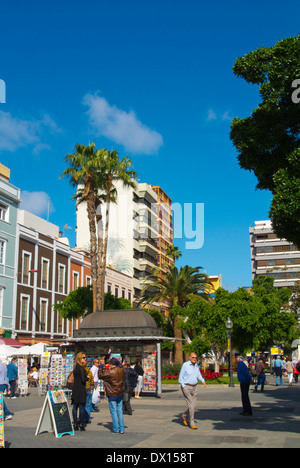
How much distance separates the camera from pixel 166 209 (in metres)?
91.4

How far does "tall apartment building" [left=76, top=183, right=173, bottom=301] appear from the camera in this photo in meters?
68.2

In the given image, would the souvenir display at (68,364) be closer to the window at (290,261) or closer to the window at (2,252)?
the window at (2,252)

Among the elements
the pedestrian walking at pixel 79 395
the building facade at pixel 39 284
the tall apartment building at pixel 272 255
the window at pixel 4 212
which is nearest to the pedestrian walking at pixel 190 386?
the pedestrian walking at pixel 79 395

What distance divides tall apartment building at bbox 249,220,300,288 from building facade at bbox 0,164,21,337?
66.3 m

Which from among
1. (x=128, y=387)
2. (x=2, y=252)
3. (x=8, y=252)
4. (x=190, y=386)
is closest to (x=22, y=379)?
(x=128, y=387)

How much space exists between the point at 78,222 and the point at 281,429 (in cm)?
6231

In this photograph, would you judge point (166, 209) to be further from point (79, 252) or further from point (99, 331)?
point (99, 331)

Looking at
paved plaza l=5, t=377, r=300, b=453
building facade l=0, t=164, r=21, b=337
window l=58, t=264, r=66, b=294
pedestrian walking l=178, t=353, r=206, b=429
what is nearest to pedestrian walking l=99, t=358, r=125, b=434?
paved plaza l=5, t=377, r=300, b=453

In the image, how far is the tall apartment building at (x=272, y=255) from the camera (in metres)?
95.0

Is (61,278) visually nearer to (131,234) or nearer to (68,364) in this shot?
(68,364)

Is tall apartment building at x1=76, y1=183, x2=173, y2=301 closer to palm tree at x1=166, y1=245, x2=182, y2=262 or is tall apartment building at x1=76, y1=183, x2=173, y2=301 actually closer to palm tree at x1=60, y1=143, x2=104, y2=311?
palm tree at x1=166, y1=245, x2=182, y2=262

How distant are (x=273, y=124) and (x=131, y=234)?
58613mm
